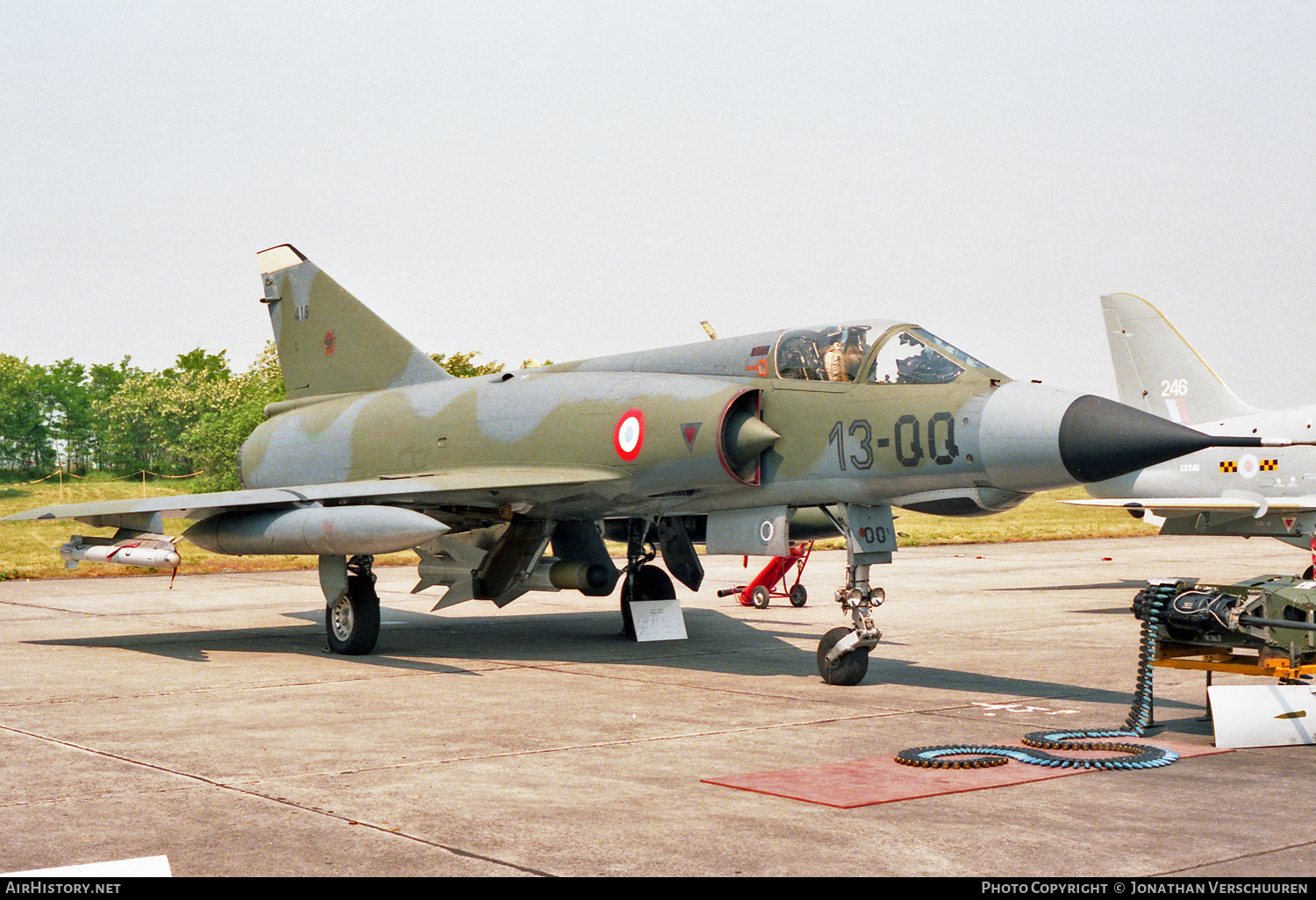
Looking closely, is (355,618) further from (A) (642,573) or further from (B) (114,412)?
(B) (114,412)

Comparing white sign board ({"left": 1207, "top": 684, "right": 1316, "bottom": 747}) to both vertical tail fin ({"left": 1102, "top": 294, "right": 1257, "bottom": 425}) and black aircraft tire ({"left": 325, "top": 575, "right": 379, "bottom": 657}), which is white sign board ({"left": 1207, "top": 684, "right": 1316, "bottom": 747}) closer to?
black aircraft tire ({"left": 325, "top": 575, "right": 379, "bottom": 657})

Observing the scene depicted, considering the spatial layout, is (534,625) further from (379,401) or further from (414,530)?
(414,530)

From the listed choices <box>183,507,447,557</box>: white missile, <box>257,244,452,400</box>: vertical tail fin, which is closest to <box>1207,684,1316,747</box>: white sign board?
<box>183,507,447,557</box>: white missile

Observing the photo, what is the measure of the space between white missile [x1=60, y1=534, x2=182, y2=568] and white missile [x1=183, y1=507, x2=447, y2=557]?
0.60 metres

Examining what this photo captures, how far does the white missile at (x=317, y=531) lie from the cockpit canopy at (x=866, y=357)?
382cm

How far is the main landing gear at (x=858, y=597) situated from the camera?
35.0 feet

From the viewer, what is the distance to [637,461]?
12.1 metres

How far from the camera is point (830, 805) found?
6.20m

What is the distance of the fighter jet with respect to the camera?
19.8 meters

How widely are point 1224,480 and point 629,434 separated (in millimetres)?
13152

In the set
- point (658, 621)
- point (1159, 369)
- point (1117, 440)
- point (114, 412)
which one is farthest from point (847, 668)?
point (114, 412)

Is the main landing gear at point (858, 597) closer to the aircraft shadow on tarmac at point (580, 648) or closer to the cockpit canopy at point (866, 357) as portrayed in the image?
the aircraft shadow on tarmac at point (580, 648)

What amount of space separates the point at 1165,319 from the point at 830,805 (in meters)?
20.7
